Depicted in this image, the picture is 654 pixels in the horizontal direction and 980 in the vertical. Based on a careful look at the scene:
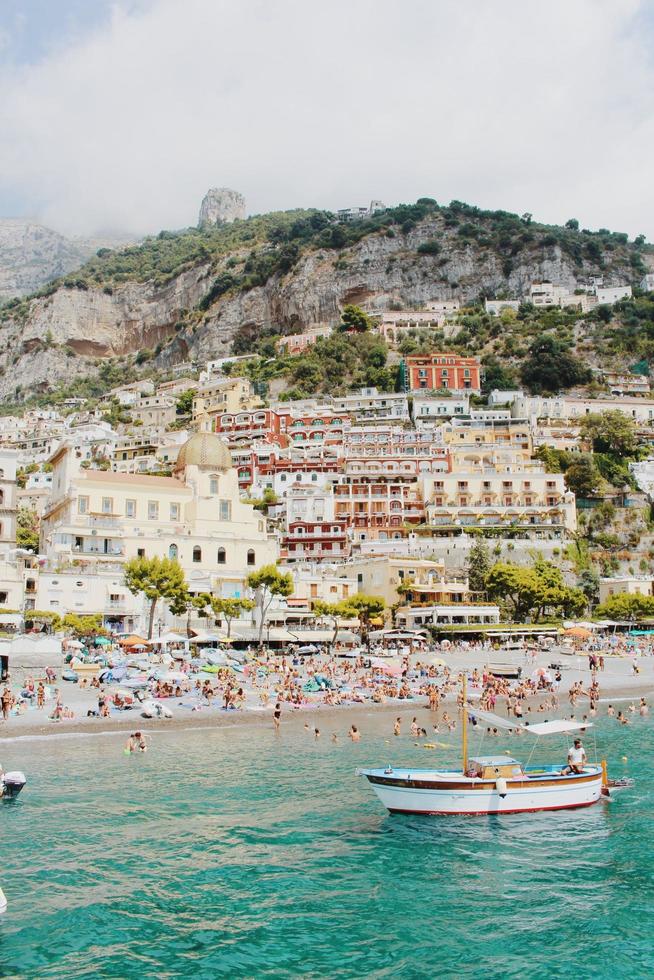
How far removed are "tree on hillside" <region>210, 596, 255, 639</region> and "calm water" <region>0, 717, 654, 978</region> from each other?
25.2m

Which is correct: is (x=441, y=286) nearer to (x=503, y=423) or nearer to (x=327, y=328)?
(x=327, y=328)

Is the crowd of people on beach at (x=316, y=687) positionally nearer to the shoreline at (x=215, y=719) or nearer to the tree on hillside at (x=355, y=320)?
the shoreline at (x=215, y=719)

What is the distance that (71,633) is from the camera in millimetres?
45281

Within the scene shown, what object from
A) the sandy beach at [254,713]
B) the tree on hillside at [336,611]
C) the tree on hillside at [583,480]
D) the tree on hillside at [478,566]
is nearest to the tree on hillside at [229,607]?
the tree on hillside at [336,611]

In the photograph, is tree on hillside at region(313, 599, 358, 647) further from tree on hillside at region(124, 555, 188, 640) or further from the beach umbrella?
the beach umbrella

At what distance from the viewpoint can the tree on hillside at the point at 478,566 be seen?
68.3 meters

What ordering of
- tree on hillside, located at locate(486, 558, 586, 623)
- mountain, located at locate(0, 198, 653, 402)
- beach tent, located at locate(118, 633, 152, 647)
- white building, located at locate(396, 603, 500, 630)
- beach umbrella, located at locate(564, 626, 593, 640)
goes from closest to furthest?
beach tent, located at locate(118, 633, 152, 647) → beach umbrella, located at locate(564, 626, 593, 640) → white building, located at locate(396, 603, 500, 630) → tree on hillside, located at locate(486, 558, 586, 623) → mountain, located at locate(0, 198, 653, 402)

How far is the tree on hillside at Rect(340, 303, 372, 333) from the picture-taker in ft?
442

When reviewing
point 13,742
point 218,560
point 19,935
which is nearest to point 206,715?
point 13,742

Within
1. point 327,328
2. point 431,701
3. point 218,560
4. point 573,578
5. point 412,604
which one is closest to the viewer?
point 431,701

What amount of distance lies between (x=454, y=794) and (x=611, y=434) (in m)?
79.5

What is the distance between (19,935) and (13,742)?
15018 mm

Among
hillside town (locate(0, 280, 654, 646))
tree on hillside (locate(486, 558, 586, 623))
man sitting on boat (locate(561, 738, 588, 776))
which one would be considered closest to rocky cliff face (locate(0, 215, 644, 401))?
hillside town (locate(0, 280, 654, 646))

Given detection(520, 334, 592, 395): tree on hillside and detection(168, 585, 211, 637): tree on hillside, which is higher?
detection(520, 334, 592, 395): tree on hillside
